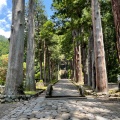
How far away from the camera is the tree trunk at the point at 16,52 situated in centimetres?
1327

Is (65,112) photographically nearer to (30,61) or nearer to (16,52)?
(16,52)

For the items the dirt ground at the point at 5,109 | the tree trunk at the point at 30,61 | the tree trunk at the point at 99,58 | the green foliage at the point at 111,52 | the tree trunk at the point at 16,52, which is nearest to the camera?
the dirt ground at the point at 5,109

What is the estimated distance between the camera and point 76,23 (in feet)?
79.2

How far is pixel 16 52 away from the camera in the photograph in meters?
13.5

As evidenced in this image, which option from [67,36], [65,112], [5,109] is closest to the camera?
[65,112]

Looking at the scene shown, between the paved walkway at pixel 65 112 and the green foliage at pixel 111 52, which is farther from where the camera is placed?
the green foliage at pixel 111 52

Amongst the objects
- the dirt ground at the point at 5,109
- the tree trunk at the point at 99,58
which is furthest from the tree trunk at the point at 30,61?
the dirt ground at the point at 5,109

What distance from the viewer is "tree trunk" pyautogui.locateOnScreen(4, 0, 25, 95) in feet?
43.5

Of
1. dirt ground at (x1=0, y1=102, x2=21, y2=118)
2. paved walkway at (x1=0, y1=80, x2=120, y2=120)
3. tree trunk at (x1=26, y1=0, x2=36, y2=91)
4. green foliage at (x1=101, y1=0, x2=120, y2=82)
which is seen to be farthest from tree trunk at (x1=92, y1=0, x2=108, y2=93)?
green foliage at (x1=101, y1=0, x2=120, y2=82)

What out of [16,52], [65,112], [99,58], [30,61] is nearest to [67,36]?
[30,61]

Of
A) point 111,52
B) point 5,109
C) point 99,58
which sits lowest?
point 5,109

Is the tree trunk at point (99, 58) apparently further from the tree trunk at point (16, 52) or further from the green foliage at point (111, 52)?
the green foliage at point (111, 52)

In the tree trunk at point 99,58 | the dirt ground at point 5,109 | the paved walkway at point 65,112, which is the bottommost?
the dirt ground at point 5,109

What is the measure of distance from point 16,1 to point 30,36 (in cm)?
610
